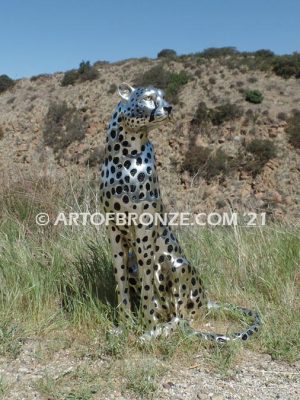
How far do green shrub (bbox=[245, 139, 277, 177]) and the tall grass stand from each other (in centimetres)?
1638

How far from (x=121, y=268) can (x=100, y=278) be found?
2.34 ft

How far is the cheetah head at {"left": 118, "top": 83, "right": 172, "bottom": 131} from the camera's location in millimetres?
2717

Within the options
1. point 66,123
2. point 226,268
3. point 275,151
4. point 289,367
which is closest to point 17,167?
point 226,268

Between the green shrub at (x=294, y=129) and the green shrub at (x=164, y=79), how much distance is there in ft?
22.6

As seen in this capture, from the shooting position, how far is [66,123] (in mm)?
27281

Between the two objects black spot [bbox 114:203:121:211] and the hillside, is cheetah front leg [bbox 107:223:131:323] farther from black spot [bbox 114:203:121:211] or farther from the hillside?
the hillside

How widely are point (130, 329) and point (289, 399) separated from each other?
3.16 feet

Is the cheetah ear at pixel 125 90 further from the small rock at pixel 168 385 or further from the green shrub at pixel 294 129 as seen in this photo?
the green shrub at pixel 294 129

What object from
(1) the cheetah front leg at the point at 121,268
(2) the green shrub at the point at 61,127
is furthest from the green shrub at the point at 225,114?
(1) the cheetah front leg at the point at 121,268

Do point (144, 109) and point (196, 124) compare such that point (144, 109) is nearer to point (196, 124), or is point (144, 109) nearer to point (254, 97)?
point (196, 124)

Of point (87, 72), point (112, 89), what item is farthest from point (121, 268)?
point (87, 72)

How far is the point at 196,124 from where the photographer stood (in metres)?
25.0

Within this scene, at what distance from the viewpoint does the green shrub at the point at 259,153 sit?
21234 mm

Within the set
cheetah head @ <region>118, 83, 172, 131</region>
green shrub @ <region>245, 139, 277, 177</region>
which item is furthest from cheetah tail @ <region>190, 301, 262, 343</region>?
green shrub @ <region>245, 139, 277, 177</region>
